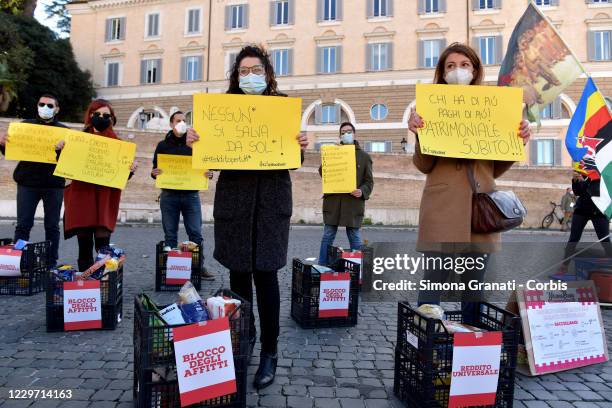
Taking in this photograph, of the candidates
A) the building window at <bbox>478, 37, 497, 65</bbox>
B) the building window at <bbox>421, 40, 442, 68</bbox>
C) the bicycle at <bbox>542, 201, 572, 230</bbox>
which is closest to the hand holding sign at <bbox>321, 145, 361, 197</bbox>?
the bicycle at <bbox>542, 201, 572, 230</bbox>

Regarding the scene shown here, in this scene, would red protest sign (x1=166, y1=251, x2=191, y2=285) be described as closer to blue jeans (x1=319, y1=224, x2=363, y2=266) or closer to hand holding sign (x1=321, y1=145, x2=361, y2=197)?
blue jeans (x1=319, y1=224, x2=363, y2=266)

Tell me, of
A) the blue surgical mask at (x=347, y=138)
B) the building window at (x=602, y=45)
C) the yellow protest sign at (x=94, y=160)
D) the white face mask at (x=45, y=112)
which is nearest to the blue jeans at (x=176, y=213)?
the yellow protest sign at (x=94, y=160)

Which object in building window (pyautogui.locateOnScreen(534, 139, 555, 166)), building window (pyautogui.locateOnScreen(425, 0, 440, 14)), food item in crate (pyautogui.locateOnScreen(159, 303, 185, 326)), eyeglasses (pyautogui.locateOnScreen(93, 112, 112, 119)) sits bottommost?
food item in crate (pyautogui.locateOnScreen(159, 303, 185, 326))

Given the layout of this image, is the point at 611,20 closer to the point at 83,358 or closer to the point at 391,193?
the point at 391,193

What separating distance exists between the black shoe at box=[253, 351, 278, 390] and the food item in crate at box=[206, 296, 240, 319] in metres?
0.57

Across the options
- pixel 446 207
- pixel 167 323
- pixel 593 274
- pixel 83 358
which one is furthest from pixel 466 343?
pixel 593 274

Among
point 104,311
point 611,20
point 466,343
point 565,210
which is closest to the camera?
point 466,343

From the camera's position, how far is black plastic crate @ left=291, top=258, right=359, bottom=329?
429cm

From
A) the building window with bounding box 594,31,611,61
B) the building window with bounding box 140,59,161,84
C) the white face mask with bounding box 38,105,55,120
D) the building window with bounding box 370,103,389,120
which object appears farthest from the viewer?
the building window with bounding box 140,59,161,84

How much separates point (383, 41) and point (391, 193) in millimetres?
13971

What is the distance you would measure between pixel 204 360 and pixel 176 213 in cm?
392

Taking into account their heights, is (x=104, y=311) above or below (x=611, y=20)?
below

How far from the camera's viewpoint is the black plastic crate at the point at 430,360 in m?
2.49

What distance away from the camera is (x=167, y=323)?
2.50 m
